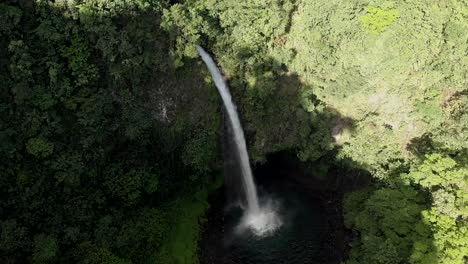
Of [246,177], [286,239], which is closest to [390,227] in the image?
[286,239]

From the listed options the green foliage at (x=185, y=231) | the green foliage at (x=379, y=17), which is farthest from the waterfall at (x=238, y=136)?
the green foliage at (x=379, y=17)

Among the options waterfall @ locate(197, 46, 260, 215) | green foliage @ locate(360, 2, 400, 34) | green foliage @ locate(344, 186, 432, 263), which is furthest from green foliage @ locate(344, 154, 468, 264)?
green foliage @ locate(360, 2, 400, 34)

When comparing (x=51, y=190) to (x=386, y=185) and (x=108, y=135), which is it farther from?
(x=386, y=185)

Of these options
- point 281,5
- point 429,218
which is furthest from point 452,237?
point 281,5

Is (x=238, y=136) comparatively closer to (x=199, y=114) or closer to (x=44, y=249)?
(x=199, y=114)

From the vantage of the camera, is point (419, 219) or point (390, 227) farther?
point (390, 227)
